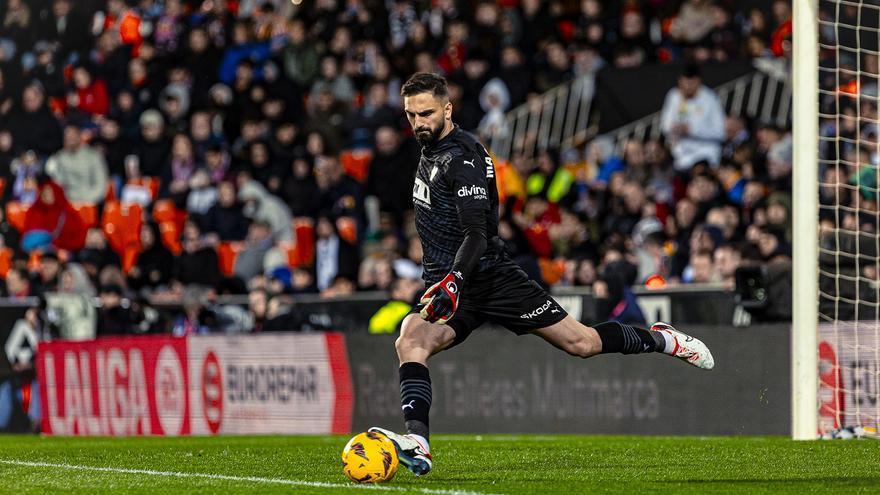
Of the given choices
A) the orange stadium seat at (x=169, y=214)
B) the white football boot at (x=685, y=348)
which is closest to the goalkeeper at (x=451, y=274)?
the white football boot at (x=685, y=348)

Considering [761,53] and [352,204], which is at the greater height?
[761,53]

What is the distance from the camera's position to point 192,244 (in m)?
19.4

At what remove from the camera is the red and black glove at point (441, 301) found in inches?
300

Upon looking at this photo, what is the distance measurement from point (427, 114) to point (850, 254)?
19.5 feet

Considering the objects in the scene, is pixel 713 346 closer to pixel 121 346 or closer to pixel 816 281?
pixel 816 281

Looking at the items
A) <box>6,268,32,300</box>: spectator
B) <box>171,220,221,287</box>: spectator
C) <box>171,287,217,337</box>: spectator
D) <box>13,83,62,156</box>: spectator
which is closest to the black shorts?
<box>171,287,217,337</box>: spectator

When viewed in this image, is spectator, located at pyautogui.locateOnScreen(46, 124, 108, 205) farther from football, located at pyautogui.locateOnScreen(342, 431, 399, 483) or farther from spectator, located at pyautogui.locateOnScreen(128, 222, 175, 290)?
football, located at pyautogui.locateOnScreen(342, 431, 399, 483)

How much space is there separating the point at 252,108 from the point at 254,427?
7.31 meters

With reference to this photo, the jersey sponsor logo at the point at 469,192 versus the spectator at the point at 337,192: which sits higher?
the spectator at the point at 337,192

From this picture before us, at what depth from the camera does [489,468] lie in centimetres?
885

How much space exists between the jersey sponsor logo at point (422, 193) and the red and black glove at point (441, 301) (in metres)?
0.67

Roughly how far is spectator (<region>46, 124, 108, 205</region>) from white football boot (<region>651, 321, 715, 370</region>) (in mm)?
13461

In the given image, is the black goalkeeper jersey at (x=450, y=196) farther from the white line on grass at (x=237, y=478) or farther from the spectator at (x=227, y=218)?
the spectator at (x=227, y=218)

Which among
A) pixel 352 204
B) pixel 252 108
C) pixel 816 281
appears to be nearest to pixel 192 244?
pixel 352 204
